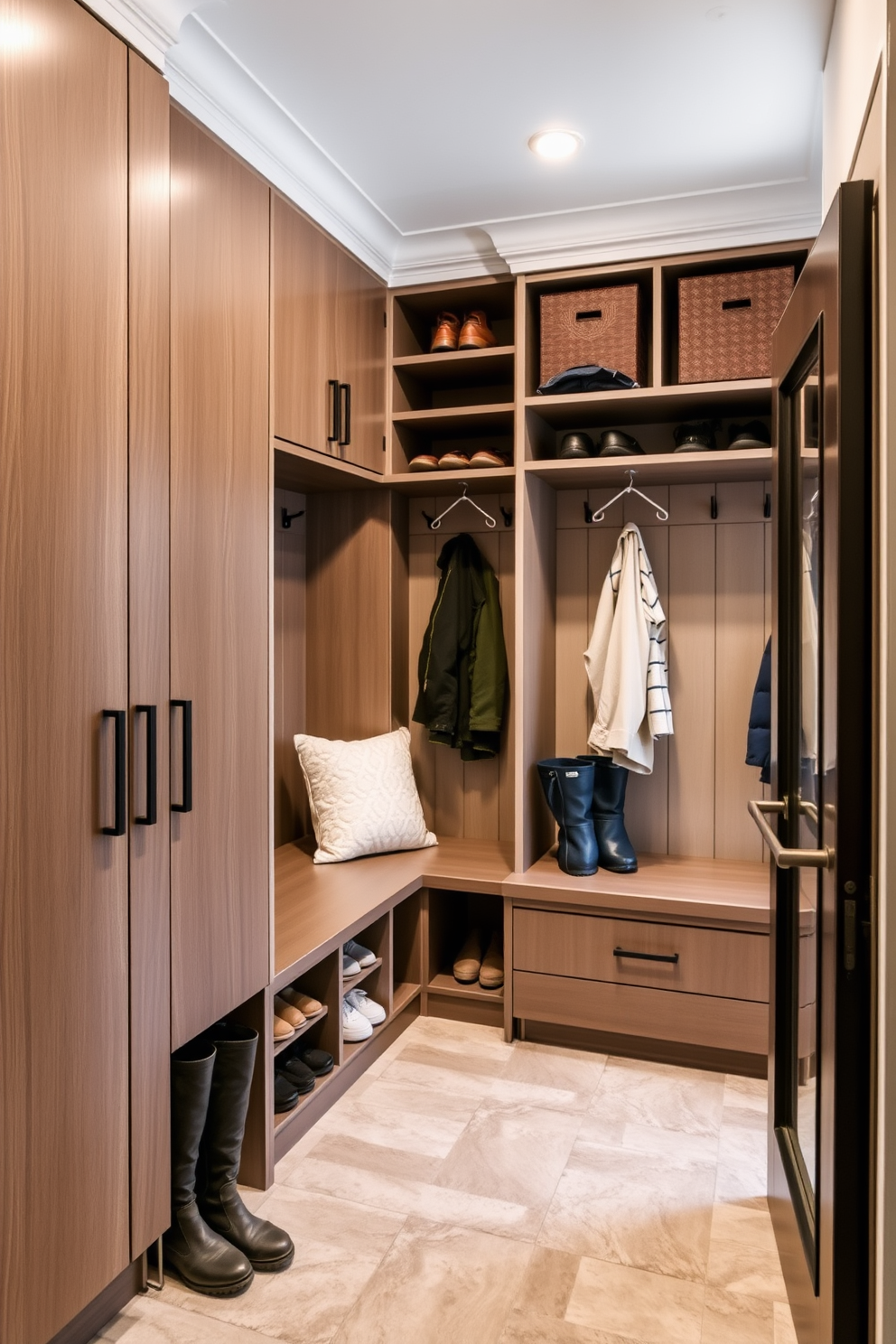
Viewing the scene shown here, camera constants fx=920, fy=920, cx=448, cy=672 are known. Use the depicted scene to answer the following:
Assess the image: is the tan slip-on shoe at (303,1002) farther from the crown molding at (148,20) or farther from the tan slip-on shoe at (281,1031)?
the crown molding at (148,20)

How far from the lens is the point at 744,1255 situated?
1.98m

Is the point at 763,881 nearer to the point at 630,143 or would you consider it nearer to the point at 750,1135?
the point at 750,1135

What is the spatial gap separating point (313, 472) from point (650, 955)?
1818 mm

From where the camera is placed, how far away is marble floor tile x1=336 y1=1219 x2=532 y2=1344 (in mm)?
1751

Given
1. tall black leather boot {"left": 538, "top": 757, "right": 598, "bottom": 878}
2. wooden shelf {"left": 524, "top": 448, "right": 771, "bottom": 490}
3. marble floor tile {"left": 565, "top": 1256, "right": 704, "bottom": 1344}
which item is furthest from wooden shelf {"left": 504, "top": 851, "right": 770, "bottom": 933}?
wooden shelf {"left": 524, "top": 448, "right": 771, "bottom": 490}

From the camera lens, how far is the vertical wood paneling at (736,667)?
10.5ft

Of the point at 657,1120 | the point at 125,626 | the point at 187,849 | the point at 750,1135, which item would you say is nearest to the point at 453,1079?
the point at 657,1120

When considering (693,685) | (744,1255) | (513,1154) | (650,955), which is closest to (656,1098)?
(650,955)

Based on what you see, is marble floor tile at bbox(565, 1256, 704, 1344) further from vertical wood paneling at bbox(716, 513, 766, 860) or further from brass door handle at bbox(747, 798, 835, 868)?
vertical wood paneling at bbox(716, 513, 766, 860)

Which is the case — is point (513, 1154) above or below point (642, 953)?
below

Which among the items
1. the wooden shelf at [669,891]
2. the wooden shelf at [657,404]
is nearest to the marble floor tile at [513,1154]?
the wooden shelf at [669,891]

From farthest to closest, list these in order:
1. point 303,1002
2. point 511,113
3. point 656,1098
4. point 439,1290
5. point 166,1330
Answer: point 656,1098 → point 303,1002 → point 511,113 → point 439,1290 → point 166,1330

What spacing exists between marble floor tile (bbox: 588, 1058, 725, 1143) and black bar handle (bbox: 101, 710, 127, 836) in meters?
1.60

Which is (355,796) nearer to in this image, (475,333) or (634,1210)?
(634,1210)
